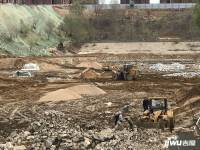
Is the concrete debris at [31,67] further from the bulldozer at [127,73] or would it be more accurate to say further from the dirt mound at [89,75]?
the bulldozer at [127,73]

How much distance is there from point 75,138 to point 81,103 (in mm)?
10477

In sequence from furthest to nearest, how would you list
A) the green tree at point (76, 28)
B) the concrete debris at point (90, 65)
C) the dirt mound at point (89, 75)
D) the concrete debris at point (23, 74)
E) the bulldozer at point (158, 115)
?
the green tree at point (76, 28) → the concrete debris at point (90, 65) → the concrete debris at point (23, 74) → the dirt mound at point (89, 75) → the bulldozer at point (158, 115)

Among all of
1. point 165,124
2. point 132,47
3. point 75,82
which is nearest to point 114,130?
point 165,124

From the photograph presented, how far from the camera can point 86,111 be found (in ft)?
88.7

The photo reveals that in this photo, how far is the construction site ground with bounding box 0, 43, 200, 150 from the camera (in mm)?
19281

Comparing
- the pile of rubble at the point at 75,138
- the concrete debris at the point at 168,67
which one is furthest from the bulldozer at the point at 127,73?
the pile of rubble at the point at 75,138

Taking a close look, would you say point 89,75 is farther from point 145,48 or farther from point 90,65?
point 145,48

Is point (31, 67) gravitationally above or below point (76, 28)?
below

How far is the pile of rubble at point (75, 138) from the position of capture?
1831 cm

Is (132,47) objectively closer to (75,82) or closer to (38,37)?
(38,37)

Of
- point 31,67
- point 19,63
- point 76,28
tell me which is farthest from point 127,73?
point 76,28

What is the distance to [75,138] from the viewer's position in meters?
18.9

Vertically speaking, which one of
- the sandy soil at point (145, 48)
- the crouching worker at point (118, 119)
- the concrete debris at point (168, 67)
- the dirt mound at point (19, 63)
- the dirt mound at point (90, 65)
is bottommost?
the sandy soil at point (145, 48)

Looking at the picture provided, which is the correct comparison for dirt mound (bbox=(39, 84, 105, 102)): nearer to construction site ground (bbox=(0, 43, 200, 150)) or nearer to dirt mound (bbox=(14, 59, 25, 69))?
construction site ground (bbox=(0, 43, 200, 150))
